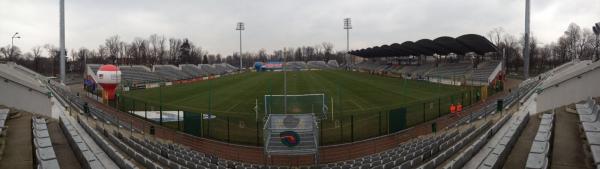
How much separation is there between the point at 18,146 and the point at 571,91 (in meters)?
24.8

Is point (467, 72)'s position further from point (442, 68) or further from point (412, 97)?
point (412, 97)

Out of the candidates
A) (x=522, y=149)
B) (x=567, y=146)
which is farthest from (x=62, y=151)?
(x=567, y=146)

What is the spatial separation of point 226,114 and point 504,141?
2361 cm

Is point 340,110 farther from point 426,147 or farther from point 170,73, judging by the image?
point 170,73

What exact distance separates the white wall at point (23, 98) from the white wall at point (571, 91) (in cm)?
2789

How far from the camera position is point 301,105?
1239 inches

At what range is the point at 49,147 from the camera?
27.9 ft

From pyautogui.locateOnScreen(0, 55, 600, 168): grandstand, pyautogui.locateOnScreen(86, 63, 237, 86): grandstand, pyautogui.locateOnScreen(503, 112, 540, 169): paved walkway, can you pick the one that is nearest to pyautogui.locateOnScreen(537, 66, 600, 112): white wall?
pyautogui.locateOnScreen(0, 55, 600, 168): grandstand

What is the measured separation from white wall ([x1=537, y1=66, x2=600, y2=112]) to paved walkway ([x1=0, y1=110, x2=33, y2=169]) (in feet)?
72.2

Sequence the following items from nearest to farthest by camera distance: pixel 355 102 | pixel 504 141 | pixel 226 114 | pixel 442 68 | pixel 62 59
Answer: pixel 504 141 < pixel 226 114 < pixel 355 102 < pixel 62 59 < pixel 442 68

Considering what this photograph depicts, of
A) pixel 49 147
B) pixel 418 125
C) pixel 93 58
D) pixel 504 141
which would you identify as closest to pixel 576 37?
pixel 418 125

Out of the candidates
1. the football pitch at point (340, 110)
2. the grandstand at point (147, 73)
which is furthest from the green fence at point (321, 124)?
the grandstand at point (147, 73)

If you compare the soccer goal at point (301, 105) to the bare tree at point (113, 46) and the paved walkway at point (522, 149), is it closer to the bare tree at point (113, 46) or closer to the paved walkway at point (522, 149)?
the paved walkway at point (522, 149)

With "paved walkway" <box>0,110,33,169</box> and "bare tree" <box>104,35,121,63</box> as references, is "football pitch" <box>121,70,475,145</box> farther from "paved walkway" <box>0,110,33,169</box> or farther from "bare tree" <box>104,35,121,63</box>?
"bare tree" <box>104,35,121,63</box>
